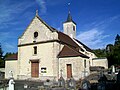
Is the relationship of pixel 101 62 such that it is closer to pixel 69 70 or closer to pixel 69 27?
pixel 69 27

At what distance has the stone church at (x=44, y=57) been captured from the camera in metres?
30.0

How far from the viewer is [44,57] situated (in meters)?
31.9

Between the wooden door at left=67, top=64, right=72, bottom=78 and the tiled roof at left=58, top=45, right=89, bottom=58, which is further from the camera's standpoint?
the wooden door at left=67, top=64, right=72, bottom=78

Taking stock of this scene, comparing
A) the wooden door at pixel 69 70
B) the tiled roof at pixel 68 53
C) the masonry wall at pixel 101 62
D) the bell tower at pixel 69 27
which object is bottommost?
the wooden door at pixel 69 70

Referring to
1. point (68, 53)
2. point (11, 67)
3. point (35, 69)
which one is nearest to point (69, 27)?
point (68, 53)

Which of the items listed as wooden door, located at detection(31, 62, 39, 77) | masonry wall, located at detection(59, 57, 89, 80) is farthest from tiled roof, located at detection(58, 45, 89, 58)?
wooden door, located at detection(31, 62, 39, 77)

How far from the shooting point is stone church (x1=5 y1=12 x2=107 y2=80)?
98.5 feet

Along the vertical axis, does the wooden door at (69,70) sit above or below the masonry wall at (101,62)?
below

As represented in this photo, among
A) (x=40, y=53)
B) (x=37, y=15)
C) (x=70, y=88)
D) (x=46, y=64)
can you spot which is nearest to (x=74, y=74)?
(x=46, y=64)

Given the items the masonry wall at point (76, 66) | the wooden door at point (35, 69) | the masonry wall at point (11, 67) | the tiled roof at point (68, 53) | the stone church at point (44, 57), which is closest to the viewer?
the masonry wall at point (76, 66)

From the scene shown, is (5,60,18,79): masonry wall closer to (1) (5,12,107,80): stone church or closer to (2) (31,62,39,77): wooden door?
(1) (5,12,107,80): stone church

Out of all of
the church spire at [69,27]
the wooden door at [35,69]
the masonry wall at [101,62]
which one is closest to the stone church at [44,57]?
the wooden door at [35,69]

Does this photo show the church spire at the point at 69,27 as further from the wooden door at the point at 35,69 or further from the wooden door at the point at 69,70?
the wooden door at the point at 69,70

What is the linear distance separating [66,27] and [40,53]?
1492 cm
